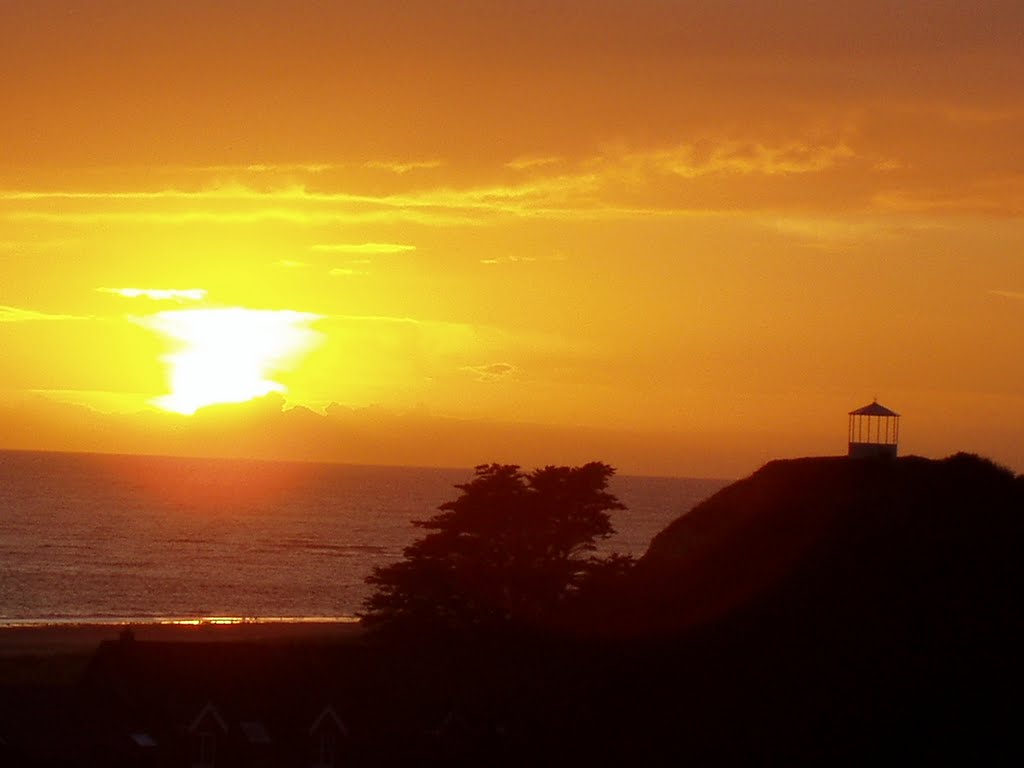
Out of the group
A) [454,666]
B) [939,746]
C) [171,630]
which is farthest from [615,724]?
[171,630]

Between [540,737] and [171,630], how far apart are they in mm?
57599

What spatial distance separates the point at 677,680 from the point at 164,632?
5521cm

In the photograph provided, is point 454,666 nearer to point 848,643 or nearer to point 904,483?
point 848,643

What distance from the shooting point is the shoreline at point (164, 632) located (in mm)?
85188

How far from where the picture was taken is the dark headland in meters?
42.6

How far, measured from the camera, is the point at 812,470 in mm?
62938

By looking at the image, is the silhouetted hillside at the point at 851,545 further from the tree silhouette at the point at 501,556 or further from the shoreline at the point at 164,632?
the shoreline at the point at 164,632

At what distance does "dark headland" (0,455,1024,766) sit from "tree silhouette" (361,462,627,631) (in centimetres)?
184

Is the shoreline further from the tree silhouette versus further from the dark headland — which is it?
the dark headland

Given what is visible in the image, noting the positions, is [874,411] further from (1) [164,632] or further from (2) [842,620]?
(1) [164,632]

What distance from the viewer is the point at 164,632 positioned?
315ft

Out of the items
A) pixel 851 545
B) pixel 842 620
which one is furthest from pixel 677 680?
pixel 851 545

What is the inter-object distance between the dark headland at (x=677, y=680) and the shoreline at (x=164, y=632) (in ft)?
111

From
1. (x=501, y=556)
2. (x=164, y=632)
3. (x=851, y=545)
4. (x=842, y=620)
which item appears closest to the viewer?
(x=842, y=620)
